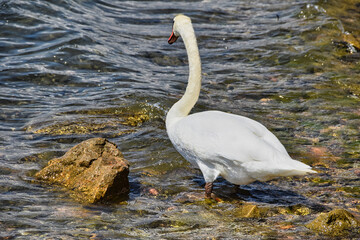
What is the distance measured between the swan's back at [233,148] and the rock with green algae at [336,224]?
1.35 ft

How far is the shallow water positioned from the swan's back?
40cm

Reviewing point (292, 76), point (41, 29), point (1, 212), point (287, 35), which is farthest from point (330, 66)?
point (1, 212)

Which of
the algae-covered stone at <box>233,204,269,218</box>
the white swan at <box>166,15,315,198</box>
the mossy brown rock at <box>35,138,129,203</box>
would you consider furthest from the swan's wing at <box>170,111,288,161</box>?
the mossy brown rock at <box>35,138,129,203</box>

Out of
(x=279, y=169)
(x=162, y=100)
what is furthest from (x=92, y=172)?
(x=162, y=100)

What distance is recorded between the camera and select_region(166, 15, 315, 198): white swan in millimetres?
4625

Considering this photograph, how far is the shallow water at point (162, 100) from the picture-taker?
466cm

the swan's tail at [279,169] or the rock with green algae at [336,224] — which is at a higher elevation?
the swan's tail at [279,169]

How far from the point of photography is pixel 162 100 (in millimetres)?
8062

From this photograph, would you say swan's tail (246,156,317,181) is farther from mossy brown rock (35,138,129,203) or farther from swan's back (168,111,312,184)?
mossy brown rock (35,138,129,203)

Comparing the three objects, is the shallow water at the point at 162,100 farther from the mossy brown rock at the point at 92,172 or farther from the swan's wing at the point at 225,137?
the swan's wing at the point at 225,137

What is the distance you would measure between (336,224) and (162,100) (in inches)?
165

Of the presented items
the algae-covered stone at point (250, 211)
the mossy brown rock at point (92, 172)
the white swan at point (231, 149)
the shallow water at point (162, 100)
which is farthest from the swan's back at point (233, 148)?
the mossy brown rock at point (92, 172)

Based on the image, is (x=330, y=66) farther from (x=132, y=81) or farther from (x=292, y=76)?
(x=132, y=81)

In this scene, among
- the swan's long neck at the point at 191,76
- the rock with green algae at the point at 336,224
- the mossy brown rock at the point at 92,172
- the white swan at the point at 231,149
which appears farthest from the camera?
the swan's long neck at the point at 191,76
